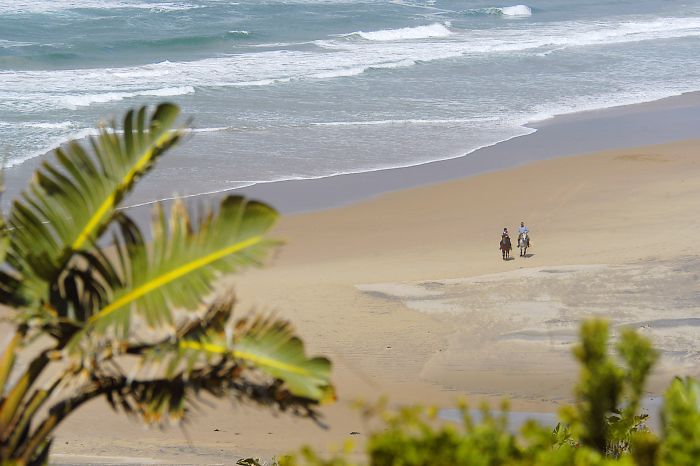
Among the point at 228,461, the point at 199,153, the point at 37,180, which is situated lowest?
the point at 228,461

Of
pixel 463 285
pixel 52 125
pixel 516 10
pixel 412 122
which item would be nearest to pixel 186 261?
pixel 463 285

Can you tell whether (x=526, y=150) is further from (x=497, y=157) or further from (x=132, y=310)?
(x=132, y=310)

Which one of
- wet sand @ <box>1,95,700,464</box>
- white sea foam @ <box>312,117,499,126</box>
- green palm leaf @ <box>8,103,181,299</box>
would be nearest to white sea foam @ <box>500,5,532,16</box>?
white sea foam @ <box>312,117,499,126</box>

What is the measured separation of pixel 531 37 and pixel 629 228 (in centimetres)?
2536

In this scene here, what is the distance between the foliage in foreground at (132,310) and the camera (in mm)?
3773

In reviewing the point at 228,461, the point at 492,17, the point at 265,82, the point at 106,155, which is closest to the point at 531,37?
the point at 492,17

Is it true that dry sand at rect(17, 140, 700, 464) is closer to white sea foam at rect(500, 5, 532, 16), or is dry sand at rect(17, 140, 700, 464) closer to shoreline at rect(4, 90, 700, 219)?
shoreline at rect(4, 90, 700, 219)

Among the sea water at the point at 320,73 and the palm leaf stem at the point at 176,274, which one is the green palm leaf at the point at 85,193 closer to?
the palm leaf stem at the point at 176,274

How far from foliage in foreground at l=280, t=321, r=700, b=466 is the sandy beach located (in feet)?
19.2

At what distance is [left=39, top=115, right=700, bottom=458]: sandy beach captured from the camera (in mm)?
10477

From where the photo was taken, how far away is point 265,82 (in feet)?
99.6

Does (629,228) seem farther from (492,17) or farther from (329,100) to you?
(492,17)

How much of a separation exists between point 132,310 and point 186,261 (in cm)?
26

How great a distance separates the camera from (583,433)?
4168mm
